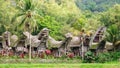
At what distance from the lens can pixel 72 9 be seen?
76.9 meters

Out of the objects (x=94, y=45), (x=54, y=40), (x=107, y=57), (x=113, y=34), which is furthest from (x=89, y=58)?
(x=54, y=40)

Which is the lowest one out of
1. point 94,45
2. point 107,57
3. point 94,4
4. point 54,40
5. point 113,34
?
point 107,57

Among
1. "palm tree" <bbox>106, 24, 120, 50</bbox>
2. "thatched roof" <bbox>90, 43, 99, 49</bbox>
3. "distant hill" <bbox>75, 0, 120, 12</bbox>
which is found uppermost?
"distant hill" <bbox>75, 0, 120, 12</bbox>

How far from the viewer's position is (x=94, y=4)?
4296 inches

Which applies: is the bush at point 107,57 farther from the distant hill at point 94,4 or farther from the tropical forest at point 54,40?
the distant hill at point 94,4

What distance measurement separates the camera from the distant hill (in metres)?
104

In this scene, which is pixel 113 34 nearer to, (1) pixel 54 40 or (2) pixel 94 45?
(2) pixel 94 45

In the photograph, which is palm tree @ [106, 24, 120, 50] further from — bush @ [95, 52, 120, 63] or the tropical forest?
bush @ [95, 52, 120, 63]

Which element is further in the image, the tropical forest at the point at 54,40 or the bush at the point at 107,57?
the bush at the point at 107,57

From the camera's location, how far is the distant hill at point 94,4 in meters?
104

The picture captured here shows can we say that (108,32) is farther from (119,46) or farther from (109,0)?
(109,0)

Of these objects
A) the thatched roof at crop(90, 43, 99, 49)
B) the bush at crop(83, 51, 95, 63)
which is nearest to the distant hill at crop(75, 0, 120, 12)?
the thatched roof at crop(90, 43, 99, 49)

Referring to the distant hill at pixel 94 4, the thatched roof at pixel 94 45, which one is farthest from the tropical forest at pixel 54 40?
the distant hill at pixel 94 4

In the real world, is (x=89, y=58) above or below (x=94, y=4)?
below
